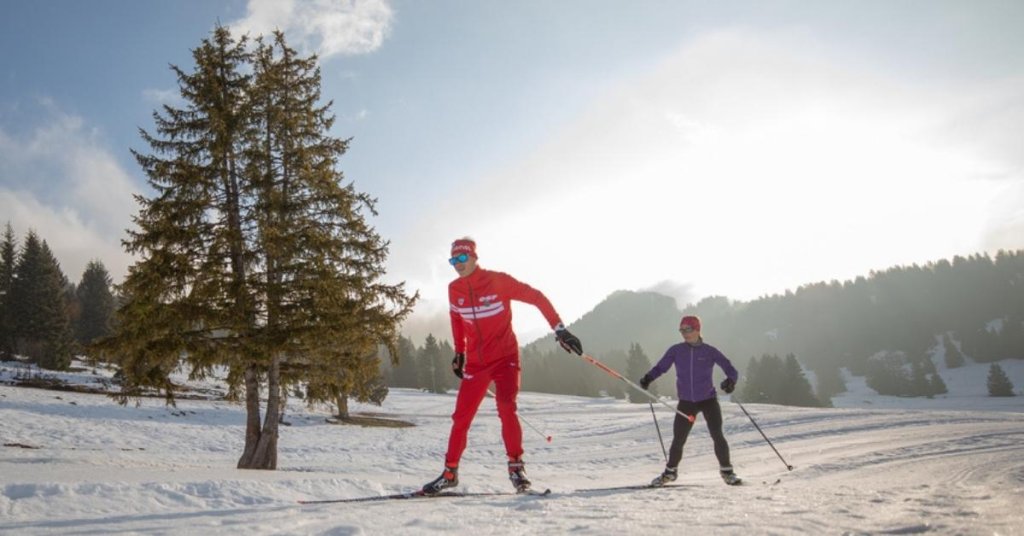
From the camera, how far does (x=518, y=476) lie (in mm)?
5047

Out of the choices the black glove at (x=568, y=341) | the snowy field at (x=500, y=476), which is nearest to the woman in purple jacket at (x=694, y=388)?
the snowy field at (x=500, y=476)

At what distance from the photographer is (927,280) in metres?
130

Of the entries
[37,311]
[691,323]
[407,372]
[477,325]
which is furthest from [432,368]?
[477,325]

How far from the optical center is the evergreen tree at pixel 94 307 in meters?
55.9

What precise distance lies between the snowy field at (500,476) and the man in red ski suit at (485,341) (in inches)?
37.8

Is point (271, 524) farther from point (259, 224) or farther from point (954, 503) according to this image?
point (259, 224)

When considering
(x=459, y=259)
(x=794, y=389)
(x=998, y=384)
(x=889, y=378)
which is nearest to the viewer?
(x=459, y=259)

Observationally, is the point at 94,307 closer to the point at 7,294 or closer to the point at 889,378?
the point at 7,294

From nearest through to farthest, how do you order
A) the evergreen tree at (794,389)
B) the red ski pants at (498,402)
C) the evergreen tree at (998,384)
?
1. the red ski pants at (498,402)
2. the evergreen tree at (794,389)
3. the evergreen tree at (998,384)

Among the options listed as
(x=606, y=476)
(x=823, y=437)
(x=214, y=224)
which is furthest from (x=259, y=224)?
(x=823, y=437)

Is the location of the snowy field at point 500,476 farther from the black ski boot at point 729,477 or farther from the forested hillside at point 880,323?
the forested hillside at point 880,323

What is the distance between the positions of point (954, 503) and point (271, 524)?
181 inches

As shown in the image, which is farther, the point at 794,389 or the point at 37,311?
the point at 794,389

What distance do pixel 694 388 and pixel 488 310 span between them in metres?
3.29
